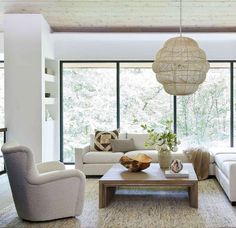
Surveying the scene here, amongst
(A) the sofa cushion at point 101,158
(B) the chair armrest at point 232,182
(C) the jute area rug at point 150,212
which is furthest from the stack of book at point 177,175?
(A) the sofa cushion at point 101,158

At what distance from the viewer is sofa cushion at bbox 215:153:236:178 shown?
5523mm

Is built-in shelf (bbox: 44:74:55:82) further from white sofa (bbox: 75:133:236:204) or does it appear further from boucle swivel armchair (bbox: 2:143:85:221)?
boucle swivel armchair (bbox: 2:143:85:221)

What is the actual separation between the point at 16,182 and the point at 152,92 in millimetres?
4918

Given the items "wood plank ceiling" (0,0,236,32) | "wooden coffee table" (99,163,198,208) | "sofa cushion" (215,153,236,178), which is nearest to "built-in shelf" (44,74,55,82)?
"wood plank ceiling" (0,0,236,32)

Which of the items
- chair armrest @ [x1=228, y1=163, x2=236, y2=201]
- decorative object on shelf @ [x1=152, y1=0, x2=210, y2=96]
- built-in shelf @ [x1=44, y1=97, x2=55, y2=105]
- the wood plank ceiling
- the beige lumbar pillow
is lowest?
chair armrest @ [x1=228, y1=163, x2=236, y2=201]

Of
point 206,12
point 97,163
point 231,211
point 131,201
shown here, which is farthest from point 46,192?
point 206,12

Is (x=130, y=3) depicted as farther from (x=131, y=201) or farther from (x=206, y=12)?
(x=131, y=201)

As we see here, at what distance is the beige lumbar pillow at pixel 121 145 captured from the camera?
7340 mm

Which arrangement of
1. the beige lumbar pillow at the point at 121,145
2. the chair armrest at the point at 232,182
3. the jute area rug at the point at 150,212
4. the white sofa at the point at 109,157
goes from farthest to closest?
1. the beige lumbar pillow at the point at 121,145
2. the white sofa at the point at 109,157
3. the chair armrest at the point at 232,182
4. the jute area rug at the point at 150,212

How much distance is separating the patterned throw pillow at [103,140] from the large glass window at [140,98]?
44.0 inches

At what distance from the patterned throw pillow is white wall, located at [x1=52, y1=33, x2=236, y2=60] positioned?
1922 millimetres

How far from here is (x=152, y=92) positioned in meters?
8.62

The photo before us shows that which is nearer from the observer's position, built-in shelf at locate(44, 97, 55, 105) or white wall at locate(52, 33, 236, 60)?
built-in shelf at locate(44, 97, 55, 105)

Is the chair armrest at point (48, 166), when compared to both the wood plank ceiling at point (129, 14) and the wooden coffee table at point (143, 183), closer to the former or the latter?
the wooden coffee table at point (143, 183)
